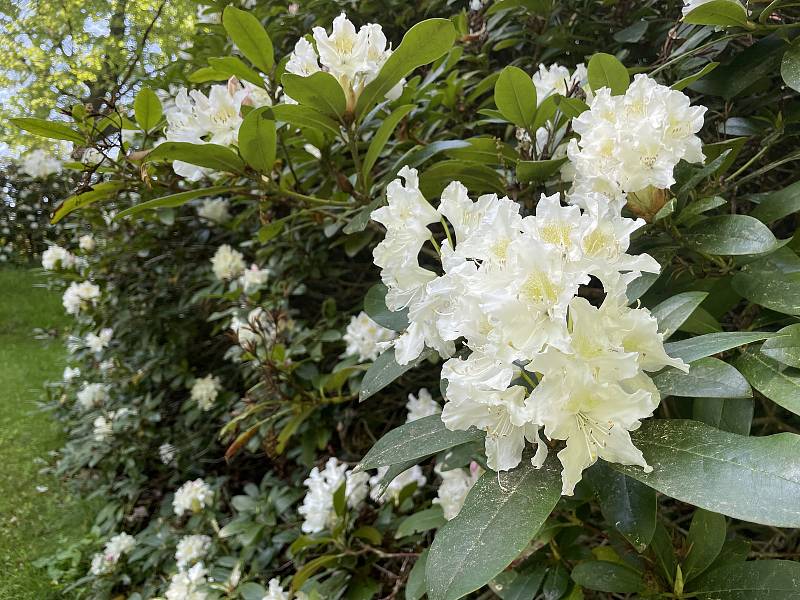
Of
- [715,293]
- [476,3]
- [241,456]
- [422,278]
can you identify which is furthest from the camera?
[241,456]

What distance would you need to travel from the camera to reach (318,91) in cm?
89

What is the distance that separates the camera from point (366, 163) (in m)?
1.05

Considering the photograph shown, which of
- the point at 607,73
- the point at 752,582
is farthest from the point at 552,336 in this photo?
the point at 607,73

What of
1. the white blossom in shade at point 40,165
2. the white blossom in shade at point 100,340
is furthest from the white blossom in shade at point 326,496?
the white blossom in shade at point 40,165

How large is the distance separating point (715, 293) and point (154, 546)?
219 cm

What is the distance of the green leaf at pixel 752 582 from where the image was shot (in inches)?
25.9

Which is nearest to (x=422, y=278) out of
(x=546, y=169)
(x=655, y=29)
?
(x=546, y=169)

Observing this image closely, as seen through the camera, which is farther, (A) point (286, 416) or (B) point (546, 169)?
(A) point (286, 416)

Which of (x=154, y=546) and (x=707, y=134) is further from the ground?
(x=707, y=134)

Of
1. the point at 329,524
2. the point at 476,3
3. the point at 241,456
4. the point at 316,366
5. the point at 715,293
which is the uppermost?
the point at 476,3

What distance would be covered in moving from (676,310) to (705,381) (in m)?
0.11

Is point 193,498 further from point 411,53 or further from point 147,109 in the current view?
point 411,53

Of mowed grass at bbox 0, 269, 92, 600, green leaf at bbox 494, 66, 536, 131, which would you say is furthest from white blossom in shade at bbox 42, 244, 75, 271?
green leaf at bbox 494, 66, 536, 131

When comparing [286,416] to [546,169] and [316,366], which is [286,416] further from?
[546,169]
